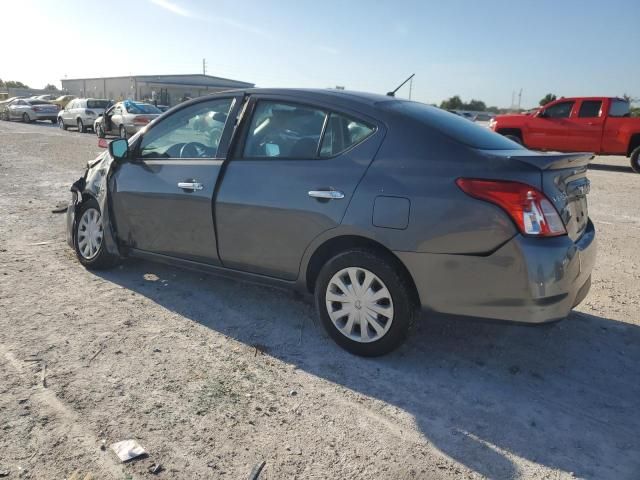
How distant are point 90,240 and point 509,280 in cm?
379

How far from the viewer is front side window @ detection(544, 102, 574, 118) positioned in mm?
14909

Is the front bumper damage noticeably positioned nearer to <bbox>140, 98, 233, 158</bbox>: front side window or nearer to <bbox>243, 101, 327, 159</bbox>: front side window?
<bbox>140, 98, 233, 158</bbox>: front side window

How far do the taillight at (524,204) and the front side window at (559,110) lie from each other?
1364 centimetres

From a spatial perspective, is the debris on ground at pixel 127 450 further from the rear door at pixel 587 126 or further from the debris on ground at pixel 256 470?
the rear door at pixel 587 126

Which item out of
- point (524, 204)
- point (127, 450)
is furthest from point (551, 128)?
point (127, 450)

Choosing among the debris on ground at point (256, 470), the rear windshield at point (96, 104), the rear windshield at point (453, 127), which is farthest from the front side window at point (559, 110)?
the rear windshield at point (96, 104)

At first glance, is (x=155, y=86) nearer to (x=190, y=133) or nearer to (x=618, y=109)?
(x=618, y=109)

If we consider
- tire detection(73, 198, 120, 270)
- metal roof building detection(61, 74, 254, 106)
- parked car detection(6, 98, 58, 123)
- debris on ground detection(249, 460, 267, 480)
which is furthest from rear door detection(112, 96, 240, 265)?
metal roof building detection(61, 74, 254, 106)

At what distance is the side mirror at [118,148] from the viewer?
4.59m

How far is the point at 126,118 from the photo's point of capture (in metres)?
20.9

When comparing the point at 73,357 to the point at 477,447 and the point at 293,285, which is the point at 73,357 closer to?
the point at 293,285

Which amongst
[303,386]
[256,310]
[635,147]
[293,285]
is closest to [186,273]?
[256,310]

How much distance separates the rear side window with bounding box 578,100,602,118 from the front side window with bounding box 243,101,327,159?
13.3 meters

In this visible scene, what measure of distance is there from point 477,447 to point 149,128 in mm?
3628
